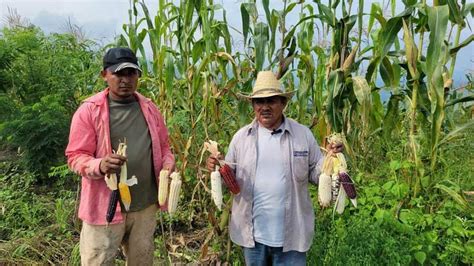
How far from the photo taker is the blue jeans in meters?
2.69

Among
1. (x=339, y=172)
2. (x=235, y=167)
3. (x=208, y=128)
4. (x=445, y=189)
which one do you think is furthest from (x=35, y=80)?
(x=445, y=189)

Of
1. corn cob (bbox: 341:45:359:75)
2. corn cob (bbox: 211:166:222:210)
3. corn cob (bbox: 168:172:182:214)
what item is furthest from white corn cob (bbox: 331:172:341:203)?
corn cob (bbox: 341:45:359:75)

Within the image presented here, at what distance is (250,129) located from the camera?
2.76 meters

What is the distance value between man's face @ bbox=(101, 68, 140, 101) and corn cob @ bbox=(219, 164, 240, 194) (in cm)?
76

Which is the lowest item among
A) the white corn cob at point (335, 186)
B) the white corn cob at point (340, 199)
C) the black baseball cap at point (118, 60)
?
the white corn cob at point (340, 199)

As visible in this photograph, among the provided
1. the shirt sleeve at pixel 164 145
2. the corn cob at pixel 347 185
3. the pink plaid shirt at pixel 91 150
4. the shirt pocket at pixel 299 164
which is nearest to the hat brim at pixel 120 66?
the pink plaid shirt at pixel 91 150

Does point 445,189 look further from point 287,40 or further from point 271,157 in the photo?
point 287,40

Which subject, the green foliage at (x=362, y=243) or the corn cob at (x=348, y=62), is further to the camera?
the corn cob at (x=348, y=62)

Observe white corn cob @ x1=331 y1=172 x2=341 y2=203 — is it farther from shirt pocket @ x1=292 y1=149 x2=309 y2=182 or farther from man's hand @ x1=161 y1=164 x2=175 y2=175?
man's hand @ x1=161 y1=164 x2=175 y2=175

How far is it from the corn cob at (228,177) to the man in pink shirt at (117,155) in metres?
0.39

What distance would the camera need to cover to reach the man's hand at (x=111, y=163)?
8.06 feet

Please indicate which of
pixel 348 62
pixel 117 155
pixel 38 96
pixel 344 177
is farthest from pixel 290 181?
pixel 38 96

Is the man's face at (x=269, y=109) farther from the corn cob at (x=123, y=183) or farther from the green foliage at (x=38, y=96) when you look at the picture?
the green foliage at (x=38, y=96)

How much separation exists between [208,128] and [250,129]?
1499 mm
